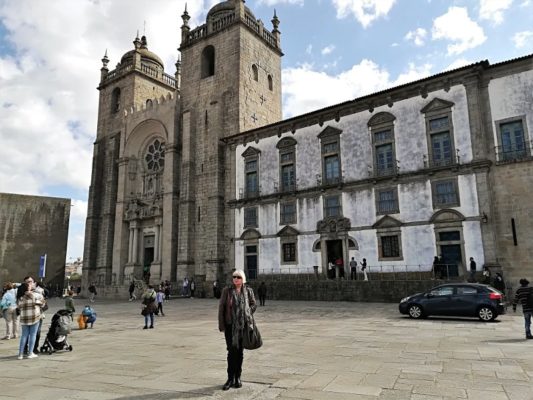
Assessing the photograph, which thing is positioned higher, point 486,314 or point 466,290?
point 466,290

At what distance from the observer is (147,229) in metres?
36.5

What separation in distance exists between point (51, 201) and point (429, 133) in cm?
3922

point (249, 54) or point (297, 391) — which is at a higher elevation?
point (249, 54)

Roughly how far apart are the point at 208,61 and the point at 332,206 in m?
19.7

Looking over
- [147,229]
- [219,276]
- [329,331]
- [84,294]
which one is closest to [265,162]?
[219,276]

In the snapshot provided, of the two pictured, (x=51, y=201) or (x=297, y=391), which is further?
(x=51, y=201)

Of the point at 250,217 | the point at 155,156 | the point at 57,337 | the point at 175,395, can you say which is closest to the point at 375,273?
the point at 250,217

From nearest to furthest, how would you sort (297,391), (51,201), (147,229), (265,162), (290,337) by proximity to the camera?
(297,391), (290,337), (265,162), (147,229), (51,201)

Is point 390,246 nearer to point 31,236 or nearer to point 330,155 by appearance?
point 330,155

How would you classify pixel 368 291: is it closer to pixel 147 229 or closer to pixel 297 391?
pixel 297 391

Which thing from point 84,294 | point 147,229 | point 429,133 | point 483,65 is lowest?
point 84,294

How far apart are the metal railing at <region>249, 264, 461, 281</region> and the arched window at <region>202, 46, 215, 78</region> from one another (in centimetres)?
1893

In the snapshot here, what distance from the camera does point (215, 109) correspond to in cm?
3275

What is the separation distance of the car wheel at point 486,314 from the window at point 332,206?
12207 millimetres
